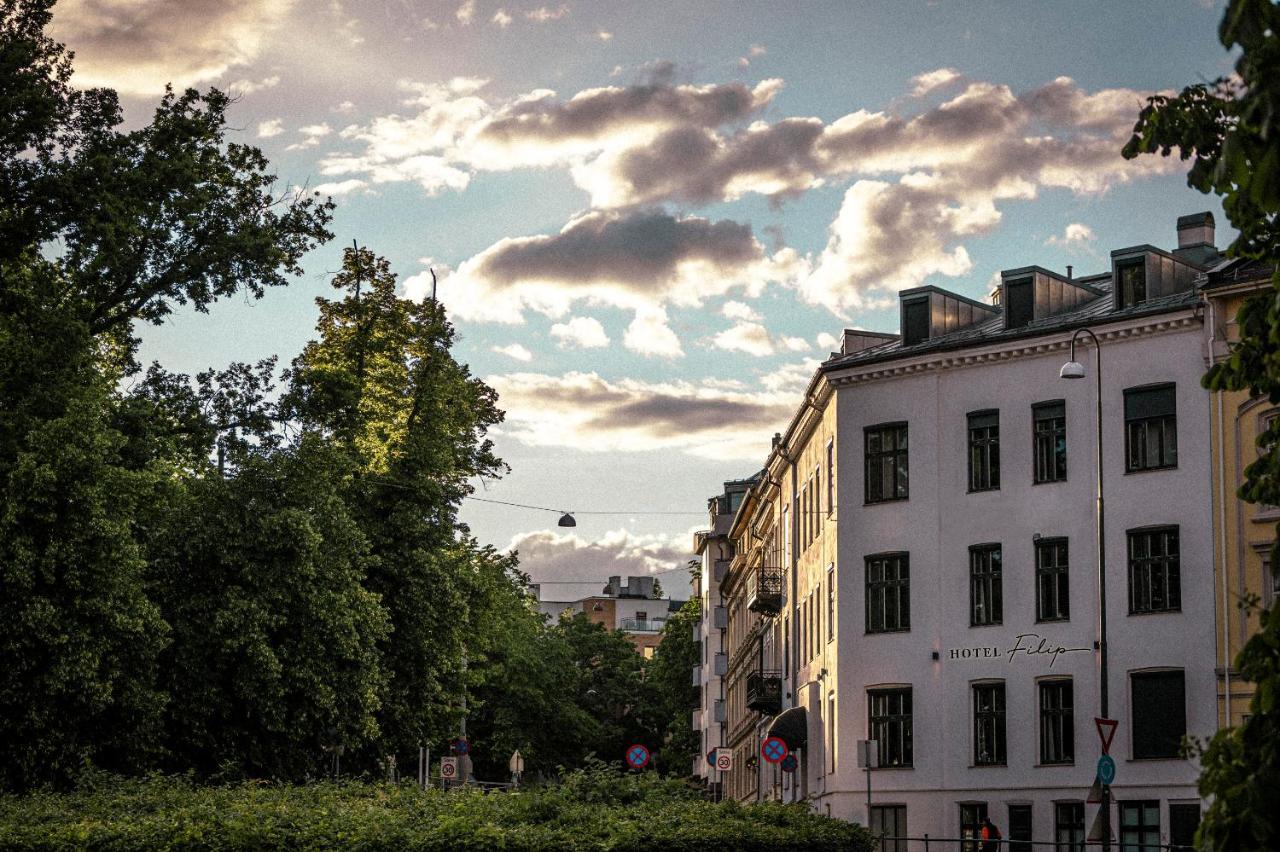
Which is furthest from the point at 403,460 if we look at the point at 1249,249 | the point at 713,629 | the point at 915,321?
the point at 713,629

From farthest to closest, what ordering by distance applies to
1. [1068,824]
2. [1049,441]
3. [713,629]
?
[713,629]
[1049,441]
[1068,824]

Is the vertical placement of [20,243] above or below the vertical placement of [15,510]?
above

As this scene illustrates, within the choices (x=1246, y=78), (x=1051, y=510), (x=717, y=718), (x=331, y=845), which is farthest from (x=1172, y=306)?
(x=717, y=718)

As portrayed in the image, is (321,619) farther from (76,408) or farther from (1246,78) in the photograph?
(1246,78)

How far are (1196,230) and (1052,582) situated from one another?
446 inches

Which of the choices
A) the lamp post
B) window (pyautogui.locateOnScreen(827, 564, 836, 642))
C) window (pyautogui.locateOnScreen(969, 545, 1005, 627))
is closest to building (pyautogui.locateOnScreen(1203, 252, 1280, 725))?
the lamp post

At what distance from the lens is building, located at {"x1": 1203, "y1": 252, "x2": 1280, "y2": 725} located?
3866cm

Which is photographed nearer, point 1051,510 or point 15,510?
point 15,510

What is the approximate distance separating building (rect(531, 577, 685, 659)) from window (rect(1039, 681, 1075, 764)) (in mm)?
132877

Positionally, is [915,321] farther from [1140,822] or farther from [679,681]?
[679,681]

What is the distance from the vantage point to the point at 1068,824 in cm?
4025

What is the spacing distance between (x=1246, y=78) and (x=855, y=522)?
37.9 meters

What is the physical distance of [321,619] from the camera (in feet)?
131

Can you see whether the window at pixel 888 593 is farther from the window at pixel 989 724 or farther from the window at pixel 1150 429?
the window at pixel 1150 429
